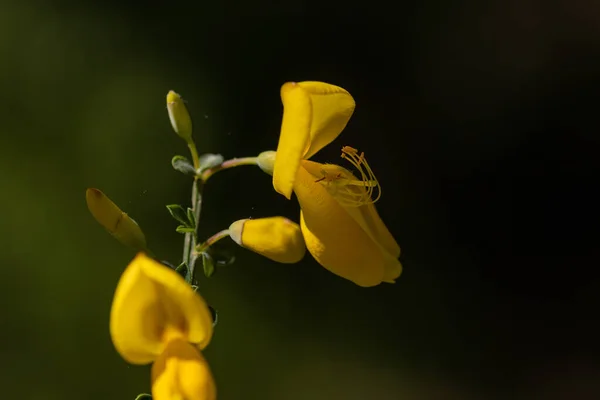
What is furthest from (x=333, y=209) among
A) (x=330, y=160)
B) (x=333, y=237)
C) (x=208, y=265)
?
(x=330, y=160)

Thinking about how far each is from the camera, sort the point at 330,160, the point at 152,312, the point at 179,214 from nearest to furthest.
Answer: the point at 152,312 → the point at 179,214 → the point at 330,160

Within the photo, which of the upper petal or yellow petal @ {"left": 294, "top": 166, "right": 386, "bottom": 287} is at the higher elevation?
the upper petal

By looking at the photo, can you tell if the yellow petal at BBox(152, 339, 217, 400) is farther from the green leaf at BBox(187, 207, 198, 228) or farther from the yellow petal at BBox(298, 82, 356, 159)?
the yellow petal at BBox(298, 82, 356, 159)

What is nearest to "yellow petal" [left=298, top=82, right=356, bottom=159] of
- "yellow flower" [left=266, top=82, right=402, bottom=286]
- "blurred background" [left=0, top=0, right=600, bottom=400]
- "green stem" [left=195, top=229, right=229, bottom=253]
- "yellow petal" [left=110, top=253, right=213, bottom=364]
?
"yellow flower" [left=266, top=82, right=402, bottom=286]

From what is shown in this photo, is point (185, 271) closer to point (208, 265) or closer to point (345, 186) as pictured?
point (208, 265)

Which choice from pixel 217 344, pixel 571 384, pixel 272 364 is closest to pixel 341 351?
pixel 272 364

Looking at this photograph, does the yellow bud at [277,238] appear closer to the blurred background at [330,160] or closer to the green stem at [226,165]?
the green stem at [226,165]

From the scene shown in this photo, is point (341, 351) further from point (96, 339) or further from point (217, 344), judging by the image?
point (96, 339)
